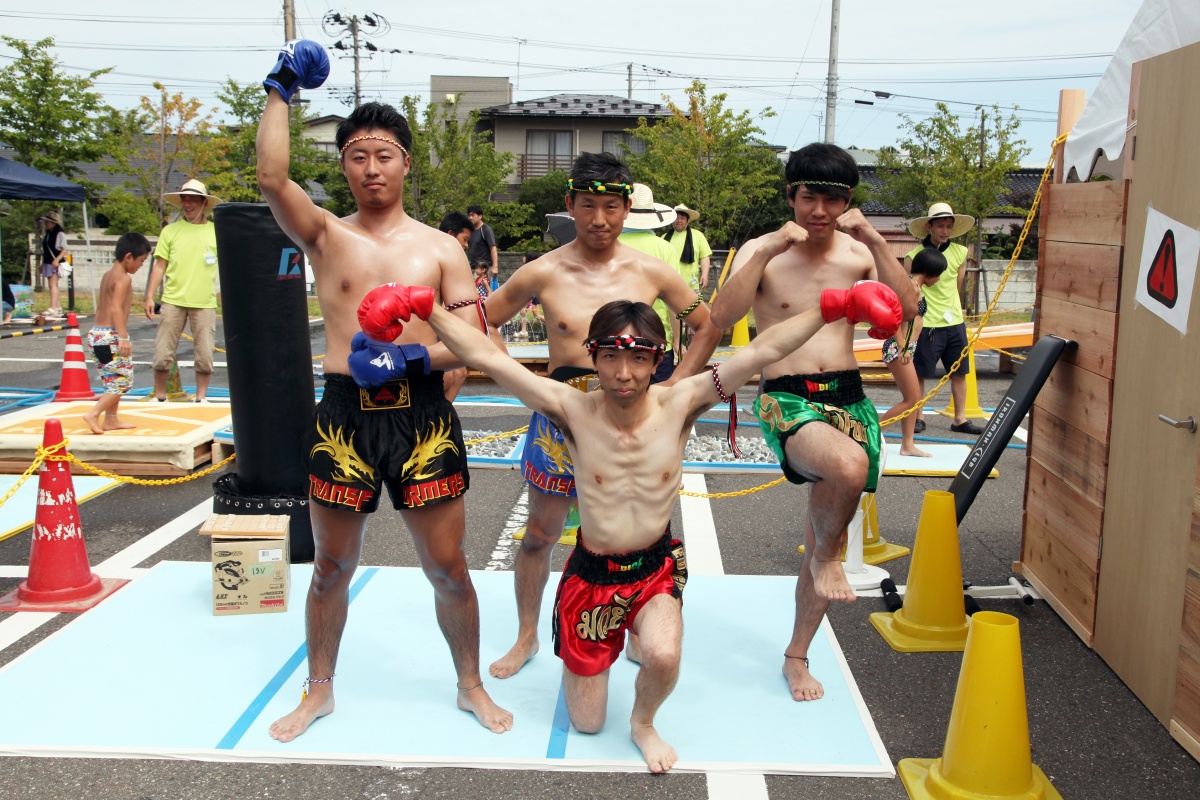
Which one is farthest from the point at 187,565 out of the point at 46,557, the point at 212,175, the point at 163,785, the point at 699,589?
the point at 212,175

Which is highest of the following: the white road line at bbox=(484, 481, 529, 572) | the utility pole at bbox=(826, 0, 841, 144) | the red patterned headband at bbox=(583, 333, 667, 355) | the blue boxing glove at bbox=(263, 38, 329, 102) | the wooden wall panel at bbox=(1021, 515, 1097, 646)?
the utility pole at bbox=(826, 0, 841, 144)

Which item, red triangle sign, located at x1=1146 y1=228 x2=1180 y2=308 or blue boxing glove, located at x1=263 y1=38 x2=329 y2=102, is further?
red triangle sign, located at x1=1146 y1=228 x2=1180 y2=308

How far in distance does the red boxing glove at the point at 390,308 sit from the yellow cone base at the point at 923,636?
8.82ft

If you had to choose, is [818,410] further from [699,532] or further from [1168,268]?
[699,532]

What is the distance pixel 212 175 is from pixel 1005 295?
2171 centimetres

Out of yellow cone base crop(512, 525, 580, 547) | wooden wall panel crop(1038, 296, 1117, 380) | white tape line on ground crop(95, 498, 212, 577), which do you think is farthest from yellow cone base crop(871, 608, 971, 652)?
white tape line on ground crop(95, 498, 212, 577)

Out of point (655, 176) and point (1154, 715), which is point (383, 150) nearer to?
point (1154, 715)

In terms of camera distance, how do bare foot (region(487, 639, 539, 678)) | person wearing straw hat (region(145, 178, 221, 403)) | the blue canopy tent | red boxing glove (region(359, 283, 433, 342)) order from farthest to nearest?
the blue canopy tent
person wearing straw hat (region(145, 178, 221, 403))
bare foot (region(487, 639, 539, 678))
red boxing glove (region(359, 283, 433, 342))

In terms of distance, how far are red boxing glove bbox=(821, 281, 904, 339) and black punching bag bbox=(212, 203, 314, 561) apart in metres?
3.21

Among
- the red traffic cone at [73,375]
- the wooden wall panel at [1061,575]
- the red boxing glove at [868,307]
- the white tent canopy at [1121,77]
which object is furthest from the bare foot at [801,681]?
the red traffic cone at [73,375]

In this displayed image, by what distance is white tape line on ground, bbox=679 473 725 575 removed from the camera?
5.46 m

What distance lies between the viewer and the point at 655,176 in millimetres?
23312

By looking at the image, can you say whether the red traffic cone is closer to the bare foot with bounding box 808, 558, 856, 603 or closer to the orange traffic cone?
the orange traffic cone

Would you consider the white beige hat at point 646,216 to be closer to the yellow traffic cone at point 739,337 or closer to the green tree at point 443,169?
the yellow traffic cone at point 739,337
